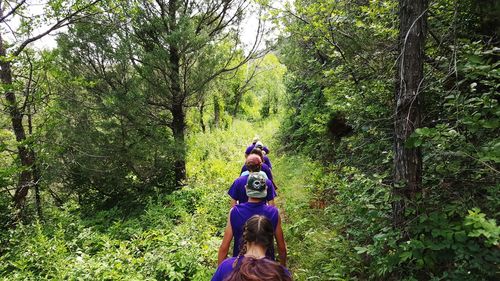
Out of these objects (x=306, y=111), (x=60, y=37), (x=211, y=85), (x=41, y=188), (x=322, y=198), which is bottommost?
(x=322, y=198)

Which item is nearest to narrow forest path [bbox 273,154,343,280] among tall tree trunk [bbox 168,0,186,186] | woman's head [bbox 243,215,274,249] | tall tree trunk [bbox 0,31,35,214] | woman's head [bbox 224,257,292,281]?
woman's head [bbox 243,215,274,249]

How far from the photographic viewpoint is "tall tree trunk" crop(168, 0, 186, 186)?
8.38 meters

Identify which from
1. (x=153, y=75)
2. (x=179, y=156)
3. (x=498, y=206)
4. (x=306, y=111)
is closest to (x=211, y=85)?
(x=153, y=75)

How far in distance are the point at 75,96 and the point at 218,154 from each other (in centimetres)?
763

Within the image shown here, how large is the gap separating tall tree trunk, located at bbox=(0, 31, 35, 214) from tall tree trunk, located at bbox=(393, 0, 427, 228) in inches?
308

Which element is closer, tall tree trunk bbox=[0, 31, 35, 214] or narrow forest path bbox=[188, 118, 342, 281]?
narrow forest path bbox=[188, 118, 342, 281]

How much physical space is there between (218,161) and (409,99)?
1091cm

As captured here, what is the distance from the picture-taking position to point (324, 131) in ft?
34.3

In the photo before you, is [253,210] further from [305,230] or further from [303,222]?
→ [305,230]

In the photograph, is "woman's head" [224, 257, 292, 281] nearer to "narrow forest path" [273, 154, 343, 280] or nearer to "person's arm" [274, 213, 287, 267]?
"person's arm" [274, 213, 287, 267]

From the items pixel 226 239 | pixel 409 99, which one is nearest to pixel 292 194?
pixel 226 239

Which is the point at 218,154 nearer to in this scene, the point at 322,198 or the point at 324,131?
the point at 324,131

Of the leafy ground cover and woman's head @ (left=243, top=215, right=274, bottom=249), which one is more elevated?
woman's head @ (left=243, top=215, right=274, bottom=249)

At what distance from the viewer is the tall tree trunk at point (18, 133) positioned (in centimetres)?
731
